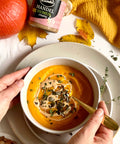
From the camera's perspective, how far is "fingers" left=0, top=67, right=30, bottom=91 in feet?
4.36

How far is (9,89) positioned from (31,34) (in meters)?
0.46

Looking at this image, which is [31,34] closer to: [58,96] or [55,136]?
[58,96]

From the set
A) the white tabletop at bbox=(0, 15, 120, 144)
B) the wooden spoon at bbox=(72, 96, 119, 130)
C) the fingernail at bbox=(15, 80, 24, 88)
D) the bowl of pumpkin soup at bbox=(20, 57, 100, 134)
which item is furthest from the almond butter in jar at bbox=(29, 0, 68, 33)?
the wooden spoon at bbox=(72, 96, 119, 130)

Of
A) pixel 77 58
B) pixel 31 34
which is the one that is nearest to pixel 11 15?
pixel 31 34

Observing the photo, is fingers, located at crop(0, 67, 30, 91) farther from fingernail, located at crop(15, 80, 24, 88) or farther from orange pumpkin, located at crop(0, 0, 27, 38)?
orange pumpkin, located at crop(0, 0, 27, 38)

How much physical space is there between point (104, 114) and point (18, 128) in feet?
1.85

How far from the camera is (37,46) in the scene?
60.6 inches

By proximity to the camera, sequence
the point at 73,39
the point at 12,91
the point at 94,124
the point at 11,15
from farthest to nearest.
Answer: the point at 73,39 < the point at 11,15 < the point at 12,91 < the point at 94,124

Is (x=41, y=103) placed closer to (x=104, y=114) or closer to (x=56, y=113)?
(x=56, y=113)

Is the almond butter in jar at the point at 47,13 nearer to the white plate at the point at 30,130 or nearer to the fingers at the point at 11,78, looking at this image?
the fingers at the point at 11,78

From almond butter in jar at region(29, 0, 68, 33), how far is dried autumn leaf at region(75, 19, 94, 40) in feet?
0.54

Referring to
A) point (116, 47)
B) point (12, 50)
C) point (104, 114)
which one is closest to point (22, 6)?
point (12, 50)

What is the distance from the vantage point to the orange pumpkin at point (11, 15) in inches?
54.1

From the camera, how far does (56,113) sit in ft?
4.41
